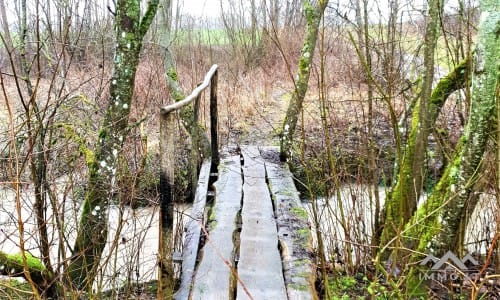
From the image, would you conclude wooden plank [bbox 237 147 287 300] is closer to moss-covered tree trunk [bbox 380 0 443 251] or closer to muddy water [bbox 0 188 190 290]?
muddy water [bbox 0 188 190 290]

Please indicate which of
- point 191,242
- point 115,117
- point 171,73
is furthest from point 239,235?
point 171,73

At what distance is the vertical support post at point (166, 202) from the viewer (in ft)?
8.57

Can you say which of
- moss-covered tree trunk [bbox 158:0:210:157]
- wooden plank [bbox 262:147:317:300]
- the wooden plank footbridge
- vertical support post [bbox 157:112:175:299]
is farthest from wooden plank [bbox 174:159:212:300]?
moss-covered tree trunk [bbox 158:0:210:157]

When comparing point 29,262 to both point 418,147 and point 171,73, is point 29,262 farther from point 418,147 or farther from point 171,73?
point 171,73

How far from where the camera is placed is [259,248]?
3.39 meters

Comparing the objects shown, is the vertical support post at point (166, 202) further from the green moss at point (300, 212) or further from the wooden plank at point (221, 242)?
the green moss at point (300, 212)

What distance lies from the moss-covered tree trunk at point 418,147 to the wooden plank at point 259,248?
81 centimetres

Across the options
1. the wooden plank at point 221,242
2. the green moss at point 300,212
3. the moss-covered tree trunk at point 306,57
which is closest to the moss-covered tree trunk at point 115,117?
the wooden plank at point 221,242

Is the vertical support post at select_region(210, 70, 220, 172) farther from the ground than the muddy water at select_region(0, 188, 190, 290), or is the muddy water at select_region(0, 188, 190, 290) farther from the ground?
the vertical support post at select_region(210, 70, 220, 172)

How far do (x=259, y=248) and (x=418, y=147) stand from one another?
143cm

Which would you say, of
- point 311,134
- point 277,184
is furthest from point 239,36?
point 277,184

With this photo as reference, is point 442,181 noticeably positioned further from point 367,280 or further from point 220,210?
point 220,210

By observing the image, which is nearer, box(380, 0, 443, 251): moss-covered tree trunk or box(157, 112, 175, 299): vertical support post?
box(157, 112, 175, 299): vertical support post

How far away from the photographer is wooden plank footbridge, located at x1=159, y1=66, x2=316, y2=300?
2.78 meters
